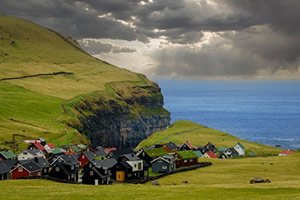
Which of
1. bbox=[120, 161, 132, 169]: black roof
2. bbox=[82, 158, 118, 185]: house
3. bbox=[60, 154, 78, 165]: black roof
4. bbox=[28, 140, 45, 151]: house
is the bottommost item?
bbox=[82, 158, 118, 185]: house

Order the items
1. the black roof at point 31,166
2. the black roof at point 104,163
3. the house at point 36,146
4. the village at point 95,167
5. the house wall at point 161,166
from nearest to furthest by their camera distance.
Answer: the village at point 95,167, the black roof at point 104,163, the black roof at point 31,166, the house wall at point 161,166, the house at point 36,146

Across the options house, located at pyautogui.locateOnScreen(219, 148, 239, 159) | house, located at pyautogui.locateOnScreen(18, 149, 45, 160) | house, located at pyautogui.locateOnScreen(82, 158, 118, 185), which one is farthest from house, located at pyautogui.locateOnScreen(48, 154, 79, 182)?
house, located at pyautogui.locateOnScreen(219, 148, 239, 159)

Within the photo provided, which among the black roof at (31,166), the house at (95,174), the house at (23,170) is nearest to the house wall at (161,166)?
the house at (95,174)

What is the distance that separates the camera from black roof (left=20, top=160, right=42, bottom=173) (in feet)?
256

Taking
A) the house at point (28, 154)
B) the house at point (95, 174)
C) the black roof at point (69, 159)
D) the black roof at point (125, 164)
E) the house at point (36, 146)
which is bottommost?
the house at point (95, 174)

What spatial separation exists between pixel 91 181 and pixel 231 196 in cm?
4111

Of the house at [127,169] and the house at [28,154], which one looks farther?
the house at [28,154]

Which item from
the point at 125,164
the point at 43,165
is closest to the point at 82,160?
the point at 43,165

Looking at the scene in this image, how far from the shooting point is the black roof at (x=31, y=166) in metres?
78.0

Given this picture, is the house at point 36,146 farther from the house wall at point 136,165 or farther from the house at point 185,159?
the house at point 185,159

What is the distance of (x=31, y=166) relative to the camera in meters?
79.2

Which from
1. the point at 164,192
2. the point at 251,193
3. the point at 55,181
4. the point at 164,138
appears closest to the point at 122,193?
the point at 164,192

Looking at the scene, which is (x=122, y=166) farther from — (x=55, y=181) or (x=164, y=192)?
(x=164, y=192)

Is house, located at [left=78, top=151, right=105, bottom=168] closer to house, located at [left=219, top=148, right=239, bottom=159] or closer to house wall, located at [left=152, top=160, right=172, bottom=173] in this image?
house wall, located at [left=152, top=160, right=172, bottom=173]
